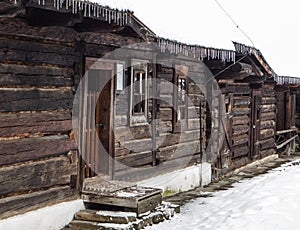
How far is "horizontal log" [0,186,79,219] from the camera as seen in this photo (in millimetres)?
5621

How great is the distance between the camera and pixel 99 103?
24.9 ft

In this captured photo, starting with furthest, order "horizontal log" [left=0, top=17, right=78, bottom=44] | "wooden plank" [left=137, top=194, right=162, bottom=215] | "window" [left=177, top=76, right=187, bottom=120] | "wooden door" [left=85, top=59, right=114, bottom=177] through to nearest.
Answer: "window" [left=177, top=76, right=187, bottom=120] < "wooden door" [left=85, top=59, right=114, bottom=177] < "wooden plank" [left=137, top=194, right=162, bottom=215] < "horizontal log" [left=0, top=17, right=78, bottom=44]

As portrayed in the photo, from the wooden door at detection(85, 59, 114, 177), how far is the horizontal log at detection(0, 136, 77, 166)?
3.03 ft

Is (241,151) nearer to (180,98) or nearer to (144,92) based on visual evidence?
(180,98)

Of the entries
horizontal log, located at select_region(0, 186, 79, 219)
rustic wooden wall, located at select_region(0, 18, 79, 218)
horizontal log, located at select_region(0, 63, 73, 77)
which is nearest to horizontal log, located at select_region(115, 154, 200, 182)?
horizontal log, located at select_region(0, 186, 79, 219)

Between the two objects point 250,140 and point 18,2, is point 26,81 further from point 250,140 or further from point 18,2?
point 250,140

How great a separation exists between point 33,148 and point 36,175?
37 cm

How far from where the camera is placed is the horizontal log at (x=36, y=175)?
564 cm

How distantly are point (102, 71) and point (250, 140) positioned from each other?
7.44 metres

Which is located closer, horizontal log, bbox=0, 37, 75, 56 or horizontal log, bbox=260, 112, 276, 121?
horizontal log, bbox=0, 37, 75, 56

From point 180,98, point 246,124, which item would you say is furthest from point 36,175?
point 246,124

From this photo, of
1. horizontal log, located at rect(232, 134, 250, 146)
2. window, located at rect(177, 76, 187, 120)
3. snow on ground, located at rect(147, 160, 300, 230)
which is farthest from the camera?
horizontal log, located at rect(232, 134, 250, 146)

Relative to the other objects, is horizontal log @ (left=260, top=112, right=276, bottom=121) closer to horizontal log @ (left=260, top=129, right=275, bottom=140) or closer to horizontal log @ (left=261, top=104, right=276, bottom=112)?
horizontal log @ (left=261, top=104, right=276, bottom=112)

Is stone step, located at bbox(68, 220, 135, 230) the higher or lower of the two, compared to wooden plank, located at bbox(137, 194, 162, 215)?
lower
